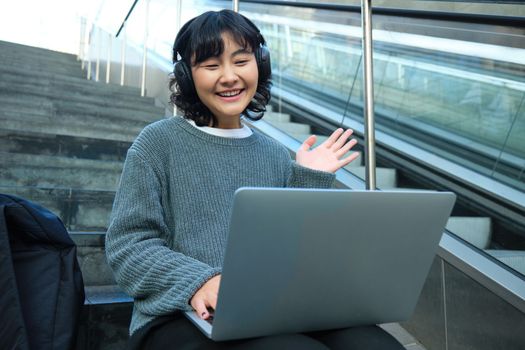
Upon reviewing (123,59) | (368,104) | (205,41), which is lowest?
(368,104)

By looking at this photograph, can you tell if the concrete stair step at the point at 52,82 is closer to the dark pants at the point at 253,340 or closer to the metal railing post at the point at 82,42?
the metal railing post at the point at 82,42

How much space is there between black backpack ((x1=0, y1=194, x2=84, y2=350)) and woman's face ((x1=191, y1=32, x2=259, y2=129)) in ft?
1.33

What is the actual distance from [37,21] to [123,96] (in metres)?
3.19

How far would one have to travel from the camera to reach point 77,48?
21.4 feet

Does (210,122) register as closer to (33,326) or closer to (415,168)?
(33,326)

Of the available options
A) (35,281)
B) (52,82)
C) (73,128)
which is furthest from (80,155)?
(52,82)

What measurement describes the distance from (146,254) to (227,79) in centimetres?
38

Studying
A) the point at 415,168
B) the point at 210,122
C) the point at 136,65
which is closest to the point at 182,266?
the point at 210,122

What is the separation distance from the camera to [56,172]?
6.39 feet

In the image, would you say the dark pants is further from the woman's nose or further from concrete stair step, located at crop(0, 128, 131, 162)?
concrete stair step, located at crop(0, 128, 131, 162)

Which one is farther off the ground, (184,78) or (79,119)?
(184,78)

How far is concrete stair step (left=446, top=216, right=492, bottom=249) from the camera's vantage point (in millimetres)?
1530

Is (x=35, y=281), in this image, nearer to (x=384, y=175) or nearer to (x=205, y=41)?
(x=205, y=41)

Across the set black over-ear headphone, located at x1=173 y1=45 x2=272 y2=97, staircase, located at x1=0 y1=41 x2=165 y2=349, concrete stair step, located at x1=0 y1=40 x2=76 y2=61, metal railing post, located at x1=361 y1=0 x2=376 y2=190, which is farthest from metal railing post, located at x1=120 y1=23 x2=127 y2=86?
black over-ear headphone, located at x1=173 y1=45 x2=272 y2=97
